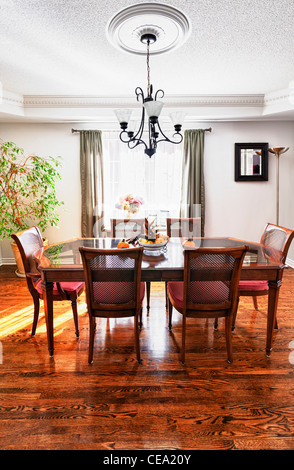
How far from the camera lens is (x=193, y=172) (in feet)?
14.9

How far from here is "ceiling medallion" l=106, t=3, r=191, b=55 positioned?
1.95 metres

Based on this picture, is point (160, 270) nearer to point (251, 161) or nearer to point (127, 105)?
point (127, 105)

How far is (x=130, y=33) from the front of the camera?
223 centimetres

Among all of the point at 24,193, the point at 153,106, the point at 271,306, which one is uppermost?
the point at 153,106

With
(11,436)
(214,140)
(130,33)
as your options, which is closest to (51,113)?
(130,33)

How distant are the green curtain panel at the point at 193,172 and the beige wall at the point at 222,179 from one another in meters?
0.16

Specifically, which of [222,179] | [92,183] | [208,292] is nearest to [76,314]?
[208,292]

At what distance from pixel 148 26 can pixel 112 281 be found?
1969 millimetres

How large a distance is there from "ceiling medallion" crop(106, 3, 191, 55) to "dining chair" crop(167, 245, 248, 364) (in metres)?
1.73

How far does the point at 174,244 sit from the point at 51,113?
2932 millimetres

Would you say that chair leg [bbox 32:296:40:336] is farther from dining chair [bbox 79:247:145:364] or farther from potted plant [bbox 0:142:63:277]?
potted plant [bbox 0:142:63:277]

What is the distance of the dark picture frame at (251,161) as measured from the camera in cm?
453

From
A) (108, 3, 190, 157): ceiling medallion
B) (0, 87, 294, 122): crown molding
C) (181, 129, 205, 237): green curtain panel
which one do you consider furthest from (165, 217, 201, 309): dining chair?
(0, 87, 294, 122): crown molding

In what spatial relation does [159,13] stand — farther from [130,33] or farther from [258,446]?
[258,446]
